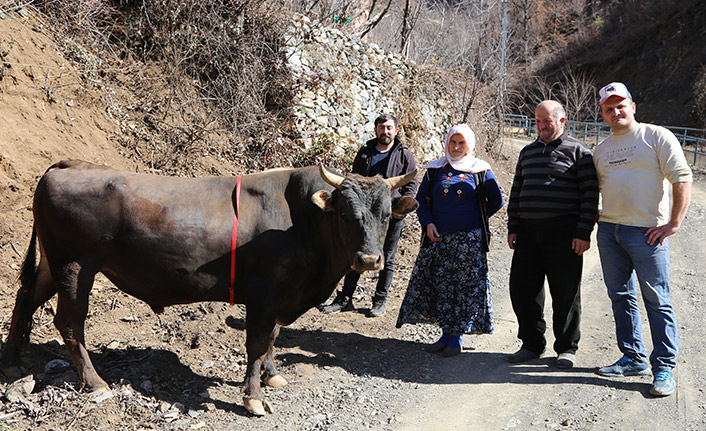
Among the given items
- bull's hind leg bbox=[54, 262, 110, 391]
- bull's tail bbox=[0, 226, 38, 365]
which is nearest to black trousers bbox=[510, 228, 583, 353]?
bull's hind leg bbox=[54, 262, 110, 391]

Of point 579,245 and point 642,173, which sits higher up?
point 642,173

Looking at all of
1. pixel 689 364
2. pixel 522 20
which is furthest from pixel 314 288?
pixel 522 20

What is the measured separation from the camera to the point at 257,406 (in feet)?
14.3

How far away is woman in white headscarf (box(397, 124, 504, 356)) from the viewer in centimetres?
538

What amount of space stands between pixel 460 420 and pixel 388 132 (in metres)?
3.15

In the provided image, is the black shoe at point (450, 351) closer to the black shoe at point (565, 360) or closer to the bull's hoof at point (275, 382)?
the black shoe at point (565, 360)

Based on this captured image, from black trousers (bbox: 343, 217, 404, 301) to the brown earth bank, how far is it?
0.29m

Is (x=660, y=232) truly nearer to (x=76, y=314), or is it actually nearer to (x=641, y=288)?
(x=641, y=288)

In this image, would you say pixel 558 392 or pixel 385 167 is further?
pixel 385 167

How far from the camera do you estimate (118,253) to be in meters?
4.42

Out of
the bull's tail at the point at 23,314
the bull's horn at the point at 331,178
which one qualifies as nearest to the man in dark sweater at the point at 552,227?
the bull's horn at the point at 331,178

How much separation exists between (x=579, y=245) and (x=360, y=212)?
194 cm

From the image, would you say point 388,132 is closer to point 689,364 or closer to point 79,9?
point 689,364

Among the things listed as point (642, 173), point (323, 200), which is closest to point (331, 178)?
point (323, 200)
